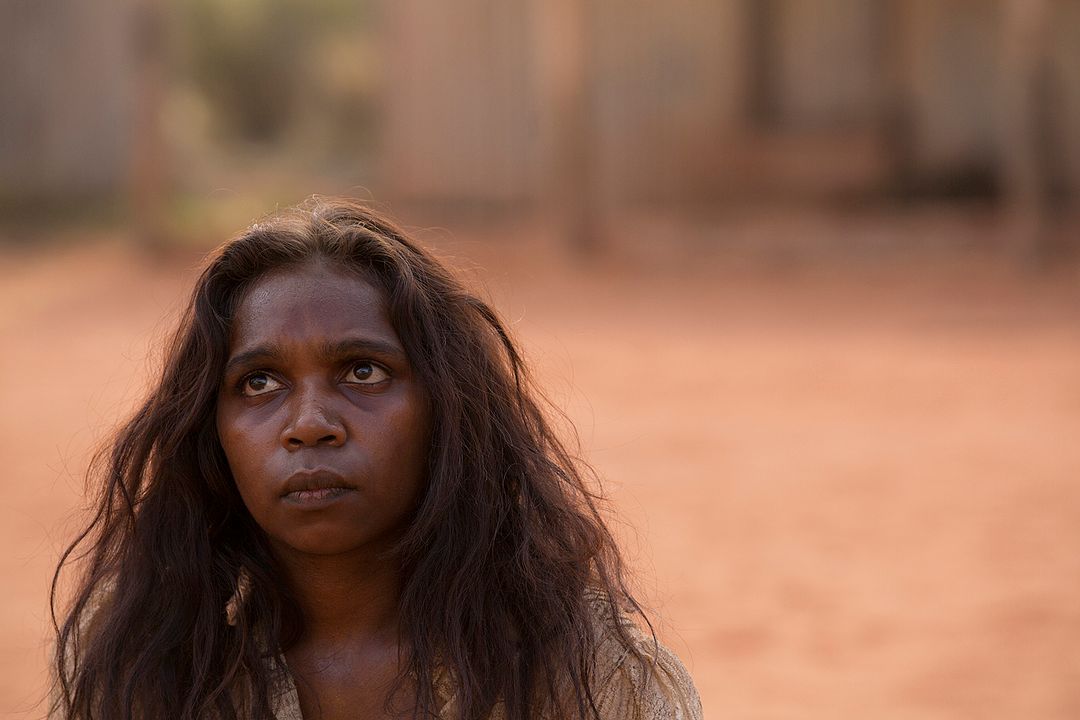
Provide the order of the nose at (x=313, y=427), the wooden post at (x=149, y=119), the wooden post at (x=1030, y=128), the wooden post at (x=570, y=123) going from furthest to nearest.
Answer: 1. the wooden post at (x=149, y=119)
2. the wooden post at (x=570, y=123)
3. the wooden post at (x=1030, y=128)
4. the nose at (x=313, y=427)

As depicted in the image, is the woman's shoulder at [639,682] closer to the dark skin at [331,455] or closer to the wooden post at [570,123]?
the dark skin at [331,455]

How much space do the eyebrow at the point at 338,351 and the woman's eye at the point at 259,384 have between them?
3cm

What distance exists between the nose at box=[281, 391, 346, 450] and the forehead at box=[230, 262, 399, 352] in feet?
0.32

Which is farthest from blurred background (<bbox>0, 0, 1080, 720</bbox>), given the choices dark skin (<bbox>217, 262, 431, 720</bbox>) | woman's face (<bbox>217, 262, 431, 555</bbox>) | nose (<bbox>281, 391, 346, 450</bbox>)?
nose (<bbox>281, 391, 346, 450</bbox>)

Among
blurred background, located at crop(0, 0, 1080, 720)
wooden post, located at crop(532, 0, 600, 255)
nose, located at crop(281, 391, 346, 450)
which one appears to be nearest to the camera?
nose, located at crop(281, 391, 346, 450)

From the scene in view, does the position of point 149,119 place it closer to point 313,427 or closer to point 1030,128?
Result: point 1030,128

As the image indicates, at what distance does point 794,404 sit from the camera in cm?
797

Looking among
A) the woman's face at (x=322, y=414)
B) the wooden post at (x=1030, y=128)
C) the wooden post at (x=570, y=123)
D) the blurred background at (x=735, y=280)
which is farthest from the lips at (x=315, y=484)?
the wooden post at (x=570, y=123)

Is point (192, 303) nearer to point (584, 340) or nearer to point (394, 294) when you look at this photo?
point (394, 294)

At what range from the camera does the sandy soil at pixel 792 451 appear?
4.34 meters

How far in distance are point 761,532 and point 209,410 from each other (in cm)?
397

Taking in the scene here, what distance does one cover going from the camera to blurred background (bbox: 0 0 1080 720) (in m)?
4.80

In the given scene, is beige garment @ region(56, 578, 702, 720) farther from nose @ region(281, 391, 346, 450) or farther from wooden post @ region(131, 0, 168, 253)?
wooden post @ region(131, 0, 168, 253)

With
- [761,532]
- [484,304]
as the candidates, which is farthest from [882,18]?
[484,304]
